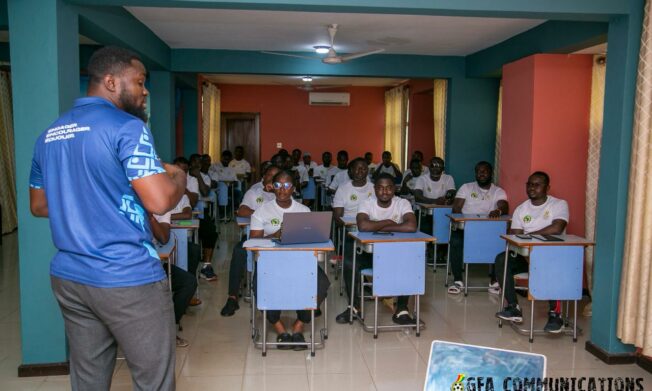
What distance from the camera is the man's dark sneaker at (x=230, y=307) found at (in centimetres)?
507

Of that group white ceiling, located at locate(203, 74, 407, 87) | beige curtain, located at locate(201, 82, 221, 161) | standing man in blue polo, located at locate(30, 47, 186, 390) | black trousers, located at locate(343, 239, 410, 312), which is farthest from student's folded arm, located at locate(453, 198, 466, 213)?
white ceiling, located at locate(203, 74, 407, 87)

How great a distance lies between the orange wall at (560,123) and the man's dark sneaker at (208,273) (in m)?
3.67

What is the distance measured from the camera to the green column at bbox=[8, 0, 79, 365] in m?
3.52

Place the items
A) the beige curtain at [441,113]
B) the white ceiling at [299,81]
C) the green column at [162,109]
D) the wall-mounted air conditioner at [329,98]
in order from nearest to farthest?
1. the green column at [162,109]
2. the beige curtain at [441,113]
3. the white ceiling at [299,81]
4. the wall-mounted air conditioner at [329,98]

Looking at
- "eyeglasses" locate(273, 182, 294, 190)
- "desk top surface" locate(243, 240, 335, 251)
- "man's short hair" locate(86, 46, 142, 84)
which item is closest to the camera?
"man's short hair" locate(86, 46, 142, 84)

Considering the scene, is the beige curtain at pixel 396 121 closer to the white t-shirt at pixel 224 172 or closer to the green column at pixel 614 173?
the white t-shirt at pixel 224 172

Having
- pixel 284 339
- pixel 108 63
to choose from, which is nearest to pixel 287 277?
pixel 284 339

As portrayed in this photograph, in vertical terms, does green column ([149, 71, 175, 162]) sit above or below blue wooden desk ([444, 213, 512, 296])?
above

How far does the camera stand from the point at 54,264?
6.11 feet

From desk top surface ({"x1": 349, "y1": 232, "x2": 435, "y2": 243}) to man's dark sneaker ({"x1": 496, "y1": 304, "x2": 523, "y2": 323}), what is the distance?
3.13ft

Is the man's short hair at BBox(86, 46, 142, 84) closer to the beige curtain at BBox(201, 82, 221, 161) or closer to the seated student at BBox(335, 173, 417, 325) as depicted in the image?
the seated student at BBox(335, 173, 417, 325)

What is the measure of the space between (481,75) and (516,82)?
1385 mm

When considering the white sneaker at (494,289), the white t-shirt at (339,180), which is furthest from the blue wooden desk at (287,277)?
the white t-shirt at (339,180)

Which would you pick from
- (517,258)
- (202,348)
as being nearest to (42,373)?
(202,348)
